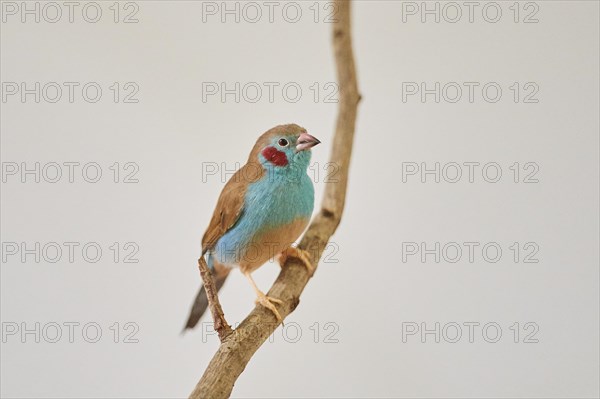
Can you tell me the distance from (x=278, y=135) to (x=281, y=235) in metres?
0.36

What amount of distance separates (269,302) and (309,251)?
0.45 m

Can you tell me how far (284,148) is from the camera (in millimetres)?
2275

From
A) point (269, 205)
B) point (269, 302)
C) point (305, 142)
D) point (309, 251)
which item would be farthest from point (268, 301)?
point (305, 142)

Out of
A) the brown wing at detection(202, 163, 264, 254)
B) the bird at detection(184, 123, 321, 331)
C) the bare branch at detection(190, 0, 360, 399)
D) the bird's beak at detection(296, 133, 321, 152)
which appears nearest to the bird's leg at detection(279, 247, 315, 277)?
the bare branch at detection(190, 0, 360, 399)

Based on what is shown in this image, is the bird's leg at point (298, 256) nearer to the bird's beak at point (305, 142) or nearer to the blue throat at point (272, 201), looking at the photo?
the blue throat at point (272, 201)

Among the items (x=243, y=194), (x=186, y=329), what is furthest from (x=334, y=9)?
(x=186, y=329)

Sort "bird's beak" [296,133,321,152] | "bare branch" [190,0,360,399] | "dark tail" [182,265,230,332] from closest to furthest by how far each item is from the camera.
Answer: "bare branch" [190,0,360,399] < "bird's beak" [296,133,321,152] < "dark tail" [182,265,230,332]

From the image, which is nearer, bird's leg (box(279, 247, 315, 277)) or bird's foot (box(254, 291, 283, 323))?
bird's foot (box(254, 291, 283, 323))

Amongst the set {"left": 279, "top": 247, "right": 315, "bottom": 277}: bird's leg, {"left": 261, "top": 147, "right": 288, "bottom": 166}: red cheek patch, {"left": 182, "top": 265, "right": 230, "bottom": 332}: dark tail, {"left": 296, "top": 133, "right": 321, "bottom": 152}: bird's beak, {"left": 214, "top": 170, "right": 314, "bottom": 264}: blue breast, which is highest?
{"left": 296, "top": 133, "right": 321, "bottom": 152}: bird's beak

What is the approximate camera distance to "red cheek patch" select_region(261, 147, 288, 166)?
2.29m

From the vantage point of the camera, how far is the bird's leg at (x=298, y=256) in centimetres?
254

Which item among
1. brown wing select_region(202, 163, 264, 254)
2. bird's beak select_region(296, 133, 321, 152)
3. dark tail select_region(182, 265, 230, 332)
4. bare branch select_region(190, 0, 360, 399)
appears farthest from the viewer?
dark tail select_region(182, 265, 230, 332)

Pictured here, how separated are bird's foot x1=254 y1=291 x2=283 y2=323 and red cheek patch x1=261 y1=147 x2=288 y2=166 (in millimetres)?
470

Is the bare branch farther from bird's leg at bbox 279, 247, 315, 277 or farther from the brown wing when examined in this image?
the brown wing
